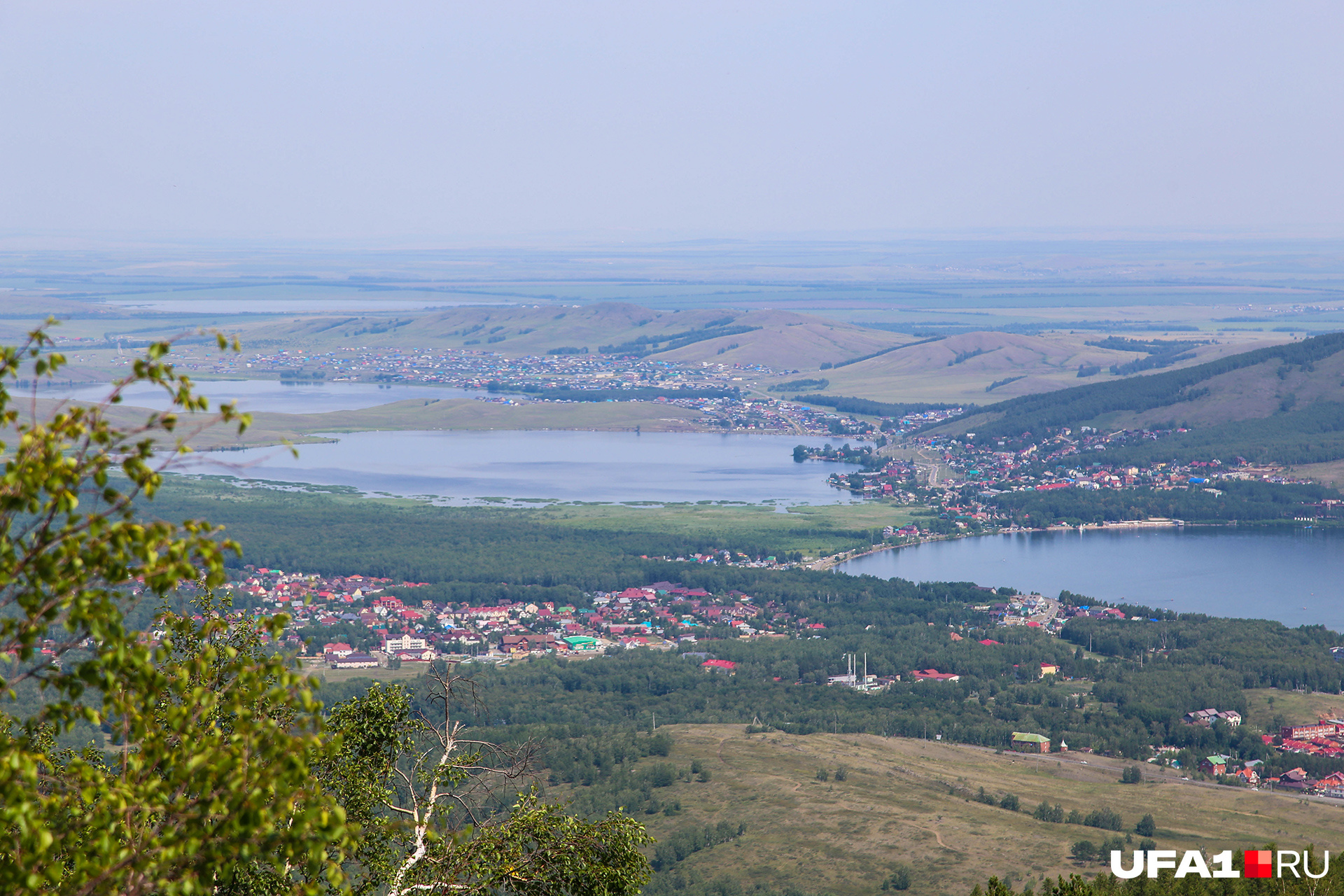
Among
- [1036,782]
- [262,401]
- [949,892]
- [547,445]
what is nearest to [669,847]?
[949,892]

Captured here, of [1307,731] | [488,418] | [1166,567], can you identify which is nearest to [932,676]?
[1307,731]

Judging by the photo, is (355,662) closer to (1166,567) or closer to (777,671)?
(777,671)

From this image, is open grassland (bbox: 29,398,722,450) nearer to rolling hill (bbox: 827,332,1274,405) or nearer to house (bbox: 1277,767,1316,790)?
rolling hill (bbox: 827,332,1274,405)

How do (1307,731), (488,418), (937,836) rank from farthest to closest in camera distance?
(488,418), (1307,731), (937,836)

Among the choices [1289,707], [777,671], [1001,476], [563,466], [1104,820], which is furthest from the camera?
[563,466]

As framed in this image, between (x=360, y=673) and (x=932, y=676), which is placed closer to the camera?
(x=360, y=673)

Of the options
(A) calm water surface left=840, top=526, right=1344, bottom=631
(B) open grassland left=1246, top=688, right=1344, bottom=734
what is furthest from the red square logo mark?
(A) calm water surface left=840, top=526, right=1344, bottom=631
